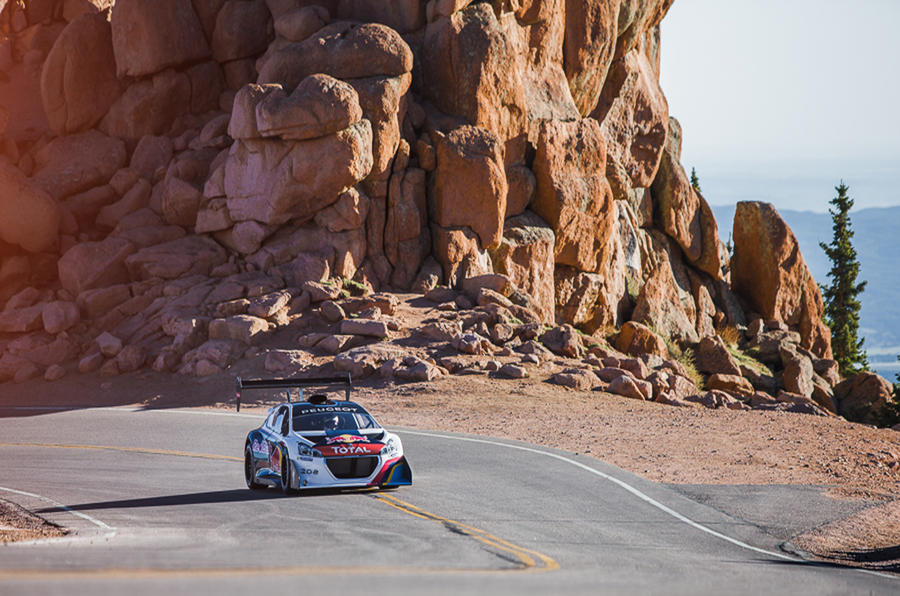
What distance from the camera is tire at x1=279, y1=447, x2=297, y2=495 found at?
1788cm

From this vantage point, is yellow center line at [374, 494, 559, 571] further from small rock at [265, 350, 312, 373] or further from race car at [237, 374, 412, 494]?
small rock at [265, 350, 312, 373]

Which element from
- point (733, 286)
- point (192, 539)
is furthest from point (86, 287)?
point (733, 286)

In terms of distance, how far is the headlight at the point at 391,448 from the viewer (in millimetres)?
18020

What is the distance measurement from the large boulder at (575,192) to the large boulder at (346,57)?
921 centimetres

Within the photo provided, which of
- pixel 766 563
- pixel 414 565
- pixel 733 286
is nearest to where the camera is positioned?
pixel 414 565

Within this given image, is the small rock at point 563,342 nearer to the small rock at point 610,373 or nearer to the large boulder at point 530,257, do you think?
the small rock at point 610,373

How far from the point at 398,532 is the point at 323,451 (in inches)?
139

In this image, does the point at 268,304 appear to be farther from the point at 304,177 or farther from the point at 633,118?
the point at 633,118

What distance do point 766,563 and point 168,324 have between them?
27823 mm

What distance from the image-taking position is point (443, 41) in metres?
44.1

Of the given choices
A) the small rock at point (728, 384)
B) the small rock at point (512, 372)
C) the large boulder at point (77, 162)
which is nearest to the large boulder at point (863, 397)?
the small rock at point (728, 384)

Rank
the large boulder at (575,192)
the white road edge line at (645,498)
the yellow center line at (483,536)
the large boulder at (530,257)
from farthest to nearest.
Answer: the large boulder at (575,192) → the large boulder at (530,257) → the white road edge line at (645,498) → the yellow center line at (483,536)

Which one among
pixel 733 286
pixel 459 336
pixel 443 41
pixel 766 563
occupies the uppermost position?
pixel 443 41

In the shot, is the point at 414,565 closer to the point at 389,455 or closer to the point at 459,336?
the point at 389,455
